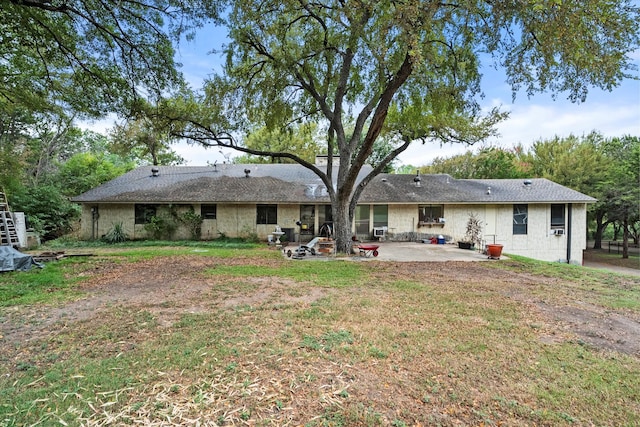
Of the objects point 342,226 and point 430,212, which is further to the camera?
point 430,212

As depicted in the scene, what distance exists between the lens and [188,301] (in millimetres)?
5551

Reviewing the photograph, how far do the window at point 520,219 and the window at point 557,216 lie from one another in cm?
131

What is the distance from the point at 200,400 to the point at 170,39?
8.15m

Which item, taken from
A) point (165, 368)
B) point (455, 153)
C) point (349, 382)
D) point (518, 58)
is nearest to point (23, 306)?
point (165, 368)

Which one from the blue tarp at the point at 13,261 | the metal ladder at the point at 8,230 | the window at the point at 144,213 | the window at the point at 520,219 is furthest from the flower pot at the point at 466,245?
the metal ladder at the point at 8,230

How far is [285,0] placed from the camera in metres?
8.61

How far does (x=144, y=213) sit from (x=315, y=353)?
50.3 feet

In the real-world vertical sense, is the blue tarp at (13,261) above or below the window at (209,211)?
below

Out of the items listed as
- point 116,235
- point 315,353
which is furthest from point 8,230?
point 315,353

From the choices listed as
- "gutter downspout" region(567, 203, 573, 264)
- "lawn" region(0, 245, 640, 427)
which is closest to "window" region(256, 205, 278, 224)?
"lawn" region(0, 245, 640, 427)

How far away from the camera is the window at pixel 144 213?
1570cm

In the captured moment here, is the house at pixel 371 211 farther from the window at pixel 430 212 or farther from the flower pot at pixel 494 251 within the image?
the flower pot at pixel 494 251

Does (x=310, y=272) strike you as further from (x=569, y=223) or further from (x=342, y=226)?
(x=569, y=223)

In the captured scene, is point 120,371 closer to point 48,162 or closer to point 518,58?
point 518,58
